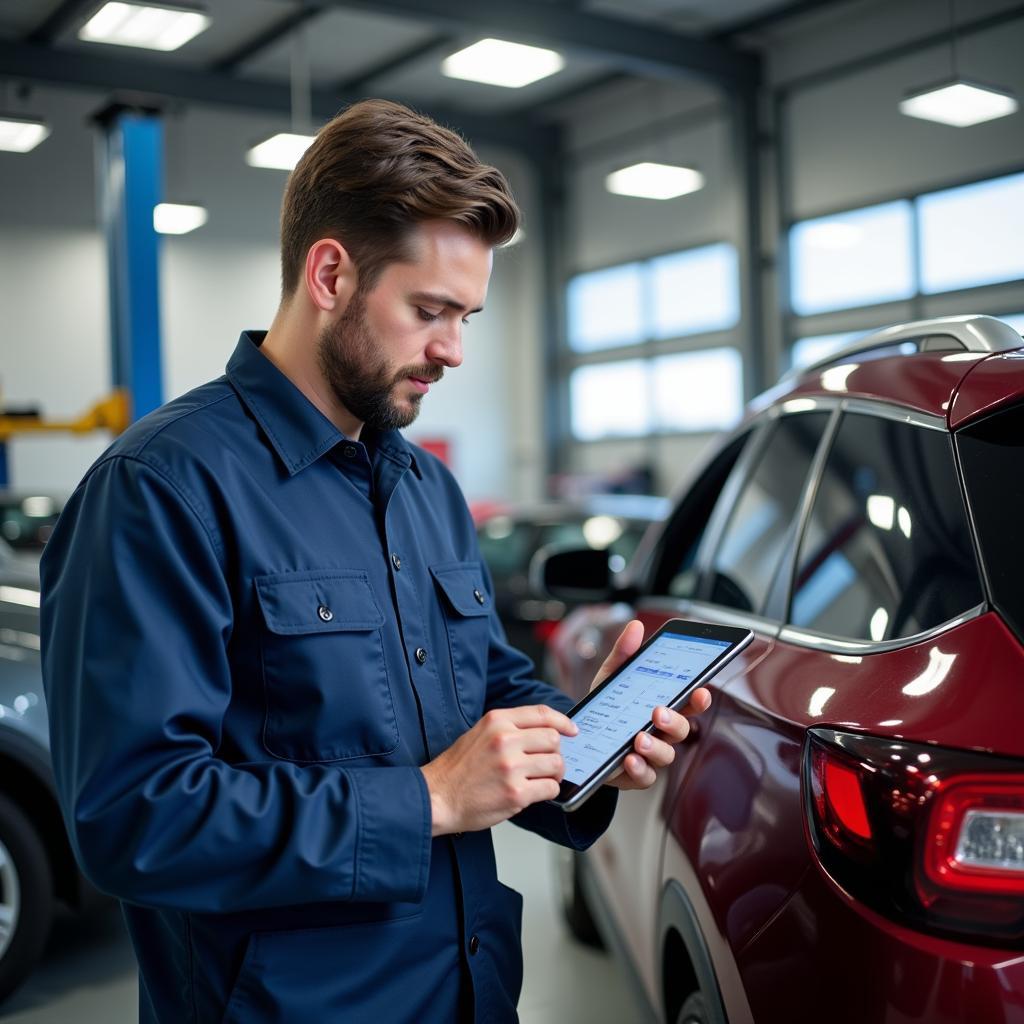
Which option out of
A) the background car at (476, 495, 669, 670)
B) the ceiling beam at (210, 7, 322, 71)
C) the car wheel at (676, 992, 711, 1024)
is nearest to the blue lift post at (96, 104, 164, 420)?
the background car at (476, 495, 669, 670)

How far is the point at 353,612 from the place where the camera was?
143cm

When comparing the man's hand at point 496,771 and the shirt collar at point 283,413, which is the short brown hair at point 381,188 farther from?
the man's hand at point 496,771

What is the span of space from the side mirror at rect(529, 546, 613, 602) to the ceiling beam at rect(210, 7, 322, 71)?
10.4 meters

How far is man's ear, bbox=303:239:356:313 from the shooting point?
4.75 feet

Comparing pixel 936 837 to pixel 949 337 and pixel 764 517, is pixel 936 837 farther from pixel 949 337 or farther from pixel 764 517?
pixel 764 517

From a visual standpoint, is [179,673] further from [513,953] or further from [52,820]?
[52,820]

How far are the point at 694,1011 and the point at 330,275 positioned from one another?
1.23 metres

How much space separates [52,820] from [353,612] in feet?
8.25

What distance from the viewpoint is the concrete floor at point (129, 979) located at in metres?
3.27

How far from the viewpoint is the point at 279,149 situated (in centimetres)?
1045

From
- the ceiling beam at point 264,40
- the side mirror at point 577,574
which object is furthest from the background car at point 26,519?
the side mirror at point 577,574

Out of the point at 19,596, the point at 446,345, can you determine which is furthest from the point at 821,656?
the point at 19,596

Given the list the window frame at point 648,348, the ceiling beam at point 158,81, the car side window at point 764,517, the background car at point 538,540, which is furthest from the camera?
the window frame at point 648,348

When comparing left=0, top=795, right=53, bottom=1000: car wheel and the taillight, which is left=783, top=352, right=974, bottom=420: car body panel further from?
left=0, top=795, right=53, bottom=1000: car wheel
